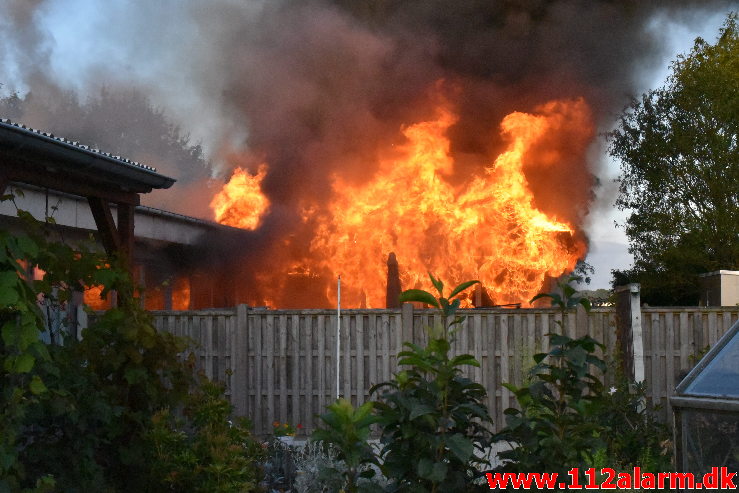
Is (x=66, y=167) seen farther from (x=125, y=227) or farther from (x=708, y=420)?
(x=708, y=420)

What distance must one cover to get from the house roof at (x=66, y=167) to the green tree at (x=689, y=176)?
15173mm

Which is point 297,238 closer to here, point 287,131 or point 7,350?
point 287,131

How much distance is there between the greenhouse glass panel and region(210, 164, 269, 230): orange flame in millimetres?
16215

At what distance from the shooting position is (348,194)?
19.9 meters

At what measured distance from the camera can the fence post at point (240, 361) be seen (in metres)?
10.3

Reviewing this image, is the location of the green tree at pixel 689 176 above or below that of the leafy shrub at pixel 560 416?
above

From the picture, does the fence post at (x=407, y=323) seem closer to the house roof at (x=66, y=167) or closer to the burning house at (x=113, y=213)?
the burning house at (x=113, y=213)

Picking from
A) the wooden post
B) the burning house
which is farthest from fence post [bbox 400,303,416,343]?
the wooden post

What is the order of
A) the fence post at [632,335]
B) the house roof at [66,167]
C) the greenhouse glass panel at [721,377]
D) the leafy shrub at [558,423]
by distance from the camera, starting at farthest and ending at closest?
1. the fence post at [632,335]
2. the house roof at [66,167]
3. the leafy shrub at [558,423]
4. the greenhouse glass panel at [721,377]

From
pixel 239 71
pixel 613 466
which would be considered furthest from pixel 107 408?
pixel 239 71

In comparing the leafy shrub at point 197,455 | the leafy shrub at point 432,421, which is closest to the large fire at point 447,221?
the leafy shrub at point 197,455

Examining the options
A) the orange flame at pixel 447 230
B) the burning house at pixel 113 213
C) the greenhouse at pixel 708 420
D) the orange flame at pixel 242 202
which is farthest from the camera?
the orange flame at pixel 242 202

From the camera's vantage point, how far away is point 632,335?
949 centimetres
